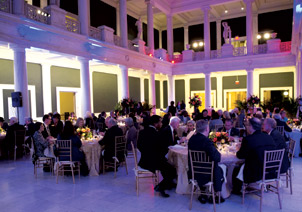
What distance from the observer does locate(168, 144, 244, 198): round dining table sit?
12.7 ft

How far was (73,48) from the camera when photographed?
1024 cm

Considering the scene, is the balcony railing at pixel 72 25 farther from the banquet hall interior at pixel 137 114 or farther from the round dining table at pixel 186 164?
the round dining table at pixel 186 164

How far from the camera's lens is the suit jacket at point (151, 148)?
13.6 ft

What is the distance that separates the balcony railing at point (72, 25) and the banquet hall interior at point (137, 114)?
57 mm

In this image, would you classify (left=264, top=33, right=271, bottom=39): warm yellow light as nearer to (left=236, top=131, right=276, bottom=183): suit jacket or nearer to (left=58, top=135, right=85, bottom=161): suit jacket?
(left=236, top=131, right=276, bottom=183): suit jacket

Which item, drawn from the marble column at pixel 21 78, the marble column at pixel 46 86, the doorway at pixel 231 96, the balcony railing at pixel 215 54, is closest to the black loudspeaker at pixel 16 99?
the marble column at pixel 21 78

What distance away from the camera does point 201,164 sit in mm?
3590

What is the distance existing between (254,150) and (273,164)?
43 cm

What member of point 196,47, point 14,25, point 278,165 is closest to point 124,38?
point 14,25

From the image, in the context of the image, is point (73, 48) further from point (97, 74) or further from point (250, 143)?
point (250, 143)

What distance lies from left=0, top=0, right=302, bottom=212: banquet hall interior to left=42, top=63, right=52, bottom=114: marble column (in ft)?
0.18

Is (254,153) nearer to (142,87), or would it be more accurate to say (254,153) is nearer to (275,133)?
(275,133)

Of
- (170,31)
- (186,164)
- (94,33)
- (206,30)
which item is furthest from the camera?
(170,31)

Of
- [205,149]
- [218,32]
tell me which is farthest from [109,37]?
[218,32]
